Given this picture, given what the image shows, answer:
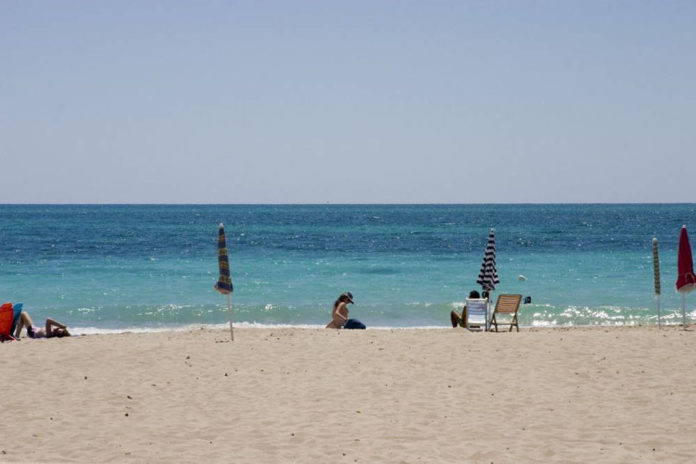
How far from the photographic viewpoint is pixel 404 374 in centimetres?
1203

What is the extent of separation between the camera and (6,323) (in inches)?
623

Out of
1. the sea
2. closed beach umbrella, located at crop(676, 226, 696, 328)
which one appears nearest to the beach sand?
closed beach umbrella, located at crop(676, 226, 696, 328)

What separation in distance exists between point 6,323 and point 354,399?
843 centimetres

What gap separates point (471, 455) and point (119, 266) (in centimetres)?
3379

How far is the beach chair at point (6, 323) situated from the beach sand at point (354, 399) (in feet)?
3.61

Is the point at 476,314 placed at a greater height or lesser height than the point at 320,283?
greater

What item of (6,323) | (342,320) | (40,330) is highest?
(6,323)

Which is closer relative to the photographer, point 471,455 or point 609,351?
point 471,455

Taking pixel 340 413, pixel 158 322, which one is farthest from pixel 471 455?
pixel 158 322

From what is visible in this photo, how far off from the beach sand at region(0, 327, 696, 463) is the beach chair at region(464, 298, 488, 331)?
2169 mm

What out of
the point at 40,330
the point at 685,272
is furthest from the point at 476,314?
the point at 40,330

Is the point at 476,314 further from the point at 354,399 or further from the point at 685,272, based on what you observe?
the point at 354,399

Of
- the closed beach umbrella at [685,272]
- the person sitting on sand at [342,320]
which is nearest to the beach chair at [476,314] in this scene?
the person sitting on sand at [342,320]

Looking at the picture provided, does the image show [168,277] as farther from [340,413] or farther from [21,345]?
[340,413]
